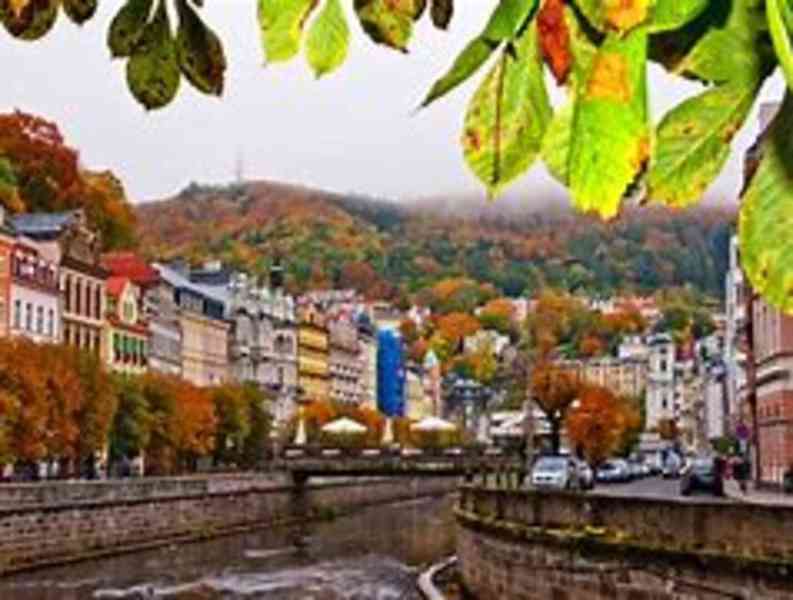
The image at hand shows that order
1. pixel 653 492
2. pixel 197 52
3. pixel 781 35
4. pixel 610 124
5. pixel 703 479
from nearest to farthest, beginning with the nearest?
pixel 781 35, pixel 610 124, pixel 197 52, pixel 703 479, pixel 653 492

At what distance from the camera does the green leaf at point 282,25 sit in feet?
6.06

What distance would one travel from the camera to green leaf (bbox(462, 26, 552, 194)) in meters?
1.60

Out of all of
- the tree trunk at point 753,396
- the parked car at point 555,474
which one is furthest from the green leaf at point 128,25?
the tree trunk at point 753,396

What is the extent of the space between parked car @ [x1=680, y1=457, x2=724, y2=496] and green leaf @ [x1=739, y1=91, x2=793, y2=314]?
4482 centimetres

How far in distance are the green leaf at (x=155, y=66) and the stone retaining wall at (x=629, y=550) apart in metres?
15.9

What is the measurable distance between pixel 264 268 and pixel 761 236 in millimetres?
172634

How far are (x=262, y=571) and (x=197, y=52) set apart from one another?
44294 mm

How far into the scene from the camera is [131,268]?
85.4 metres

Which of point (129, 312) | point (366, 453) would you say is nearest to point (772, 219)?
point (129, 312)

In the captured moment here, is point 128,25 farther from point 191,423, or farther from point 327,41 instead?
point 191,423

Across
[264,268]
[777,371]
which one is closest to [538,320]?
[264,268]

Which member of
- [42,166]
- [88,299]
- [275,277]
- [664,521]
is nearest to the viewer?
[664,521]

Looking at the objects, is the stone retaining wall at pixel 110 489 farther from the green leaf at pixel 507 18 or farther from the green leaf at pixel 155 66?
the green leaf at pixel 507 18

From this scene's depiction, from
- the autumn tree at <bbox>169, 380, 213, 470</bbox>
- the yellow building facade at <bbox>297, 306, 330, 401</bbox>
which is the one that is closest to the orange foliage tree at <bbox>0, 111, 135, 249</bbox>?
the autumn tree at <bbox>169, 380, 213, 470</bbox>
